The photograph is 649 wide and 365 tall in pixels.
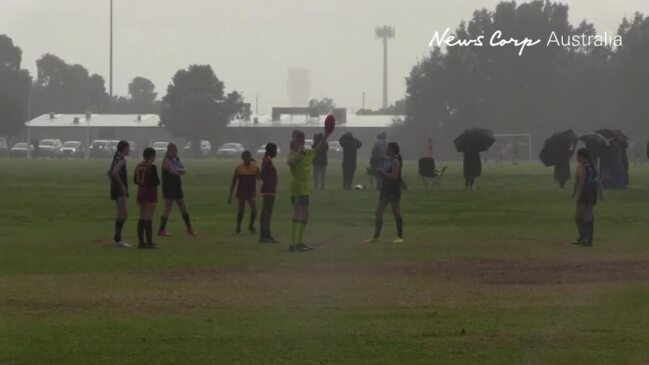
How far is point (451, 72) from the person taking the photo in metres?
121

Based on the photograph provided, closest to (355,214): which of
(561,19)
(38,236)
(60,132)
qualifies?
(38,236)

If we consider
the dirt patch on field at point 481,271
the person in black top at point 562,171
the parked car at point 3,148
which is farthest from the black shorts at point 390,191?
the parked car at point 3,148

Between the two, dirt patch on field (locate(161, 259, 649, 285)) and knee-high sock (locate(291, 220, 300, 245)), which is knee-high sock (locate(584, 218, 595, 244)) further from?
knee-high sock (locate(291, 220, 300, 245))

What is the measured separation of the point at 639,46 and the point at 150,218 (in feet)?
322

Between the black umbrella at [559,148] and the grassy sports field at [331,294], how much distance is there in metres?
13.4

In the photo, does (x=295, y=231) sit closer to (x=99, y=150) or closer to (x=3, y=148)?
(x=99, y=150)

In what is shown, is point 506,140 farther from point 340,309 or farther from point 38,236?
point 340,309

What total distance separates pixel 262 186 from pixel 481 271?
243 inches

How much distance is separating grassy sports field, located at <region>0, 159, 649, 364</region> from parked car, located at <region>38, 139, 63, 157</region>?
Result: 314 ft

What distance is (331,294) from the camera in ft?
59.9

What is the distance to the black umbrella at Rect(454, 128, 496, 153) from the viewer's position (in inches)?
1962

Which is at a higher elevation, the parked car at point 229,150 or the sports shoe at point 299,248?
the parked car at point 229,150

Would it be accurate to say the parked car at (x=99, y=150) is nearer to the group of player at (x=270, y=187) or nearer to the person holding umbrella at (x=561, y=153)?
the person holding umbrella at (x=561, y=153)

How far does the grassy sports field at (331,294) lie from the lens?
44.8ft
